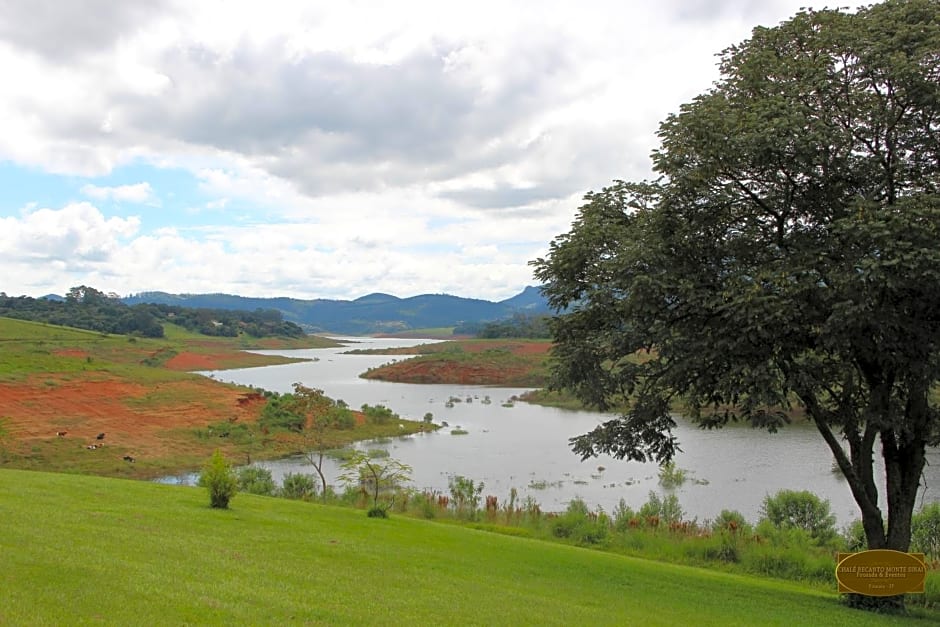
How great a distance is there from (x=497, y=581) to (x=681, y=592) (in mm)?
3722

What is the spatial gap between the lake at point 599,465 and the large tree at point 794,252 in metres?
13.8

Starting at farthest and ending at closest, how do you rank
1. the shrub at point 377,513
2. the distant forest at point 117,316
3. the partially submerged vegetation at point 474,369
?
1. the distant forest at point 117,316
2. the partially submerged vegetation at point 474,369
3. the shrub at point 377,513

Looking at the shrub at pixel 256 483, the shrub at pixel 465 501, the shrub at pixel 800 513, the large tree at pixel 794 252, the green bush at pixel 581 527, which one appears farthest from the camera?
the shrub at pixel 256 483

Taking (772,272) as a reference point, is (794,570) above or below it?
below

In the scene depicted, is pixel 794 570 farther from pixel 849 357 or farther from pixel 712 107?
pixel 712 107

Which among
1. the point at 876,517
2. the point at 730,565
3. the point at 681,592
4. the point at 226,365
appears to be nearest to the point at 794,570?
the point at 730,565

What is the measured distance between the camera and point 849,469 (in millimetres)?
13078

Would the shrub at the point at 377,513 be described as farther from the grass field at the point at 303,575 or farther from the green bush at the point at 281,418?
the green bush at the point at 281,418

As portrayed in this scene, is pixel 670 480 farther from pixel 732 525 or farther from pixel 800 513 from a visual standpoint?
pixel 732 525

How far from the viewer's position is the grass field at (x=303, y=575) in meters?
7.43

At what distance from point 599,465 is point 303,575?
30003 mm

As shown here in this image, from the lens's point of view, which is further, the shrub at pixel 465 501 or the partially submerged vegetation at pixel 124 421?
the partially submerged vegetation at pixel 124 421

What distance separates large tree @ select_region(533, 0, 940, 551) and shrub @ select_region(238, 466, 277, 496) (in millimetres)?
14862

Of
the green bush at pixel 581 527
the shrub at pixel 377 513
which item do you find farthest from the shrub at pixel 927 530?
the shrub at pixel 377 513
